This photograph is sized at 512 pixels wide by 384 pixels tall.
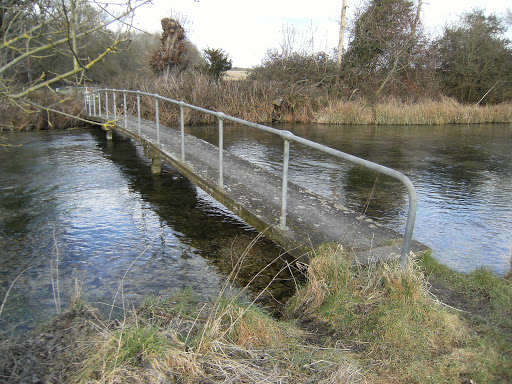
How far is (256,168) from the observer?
671 cm

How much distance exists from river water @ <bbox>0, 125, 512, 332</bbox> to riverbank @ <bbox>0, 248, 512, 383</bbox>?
0.55 meters

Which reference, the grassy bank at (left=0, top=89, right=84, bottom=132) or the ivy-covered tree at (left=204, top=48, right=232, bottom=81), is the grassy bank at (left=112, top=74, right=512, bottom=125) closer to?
the grassy bank at (left=0, top=89, right=84, bottom=132)

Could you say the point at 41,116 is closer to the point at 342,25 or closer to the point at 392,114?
the point at 392,114

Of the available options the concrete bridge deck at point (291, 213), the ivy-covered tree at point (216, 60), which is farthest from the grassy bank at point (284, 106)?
the concrete bridge deck at point (291, 213)

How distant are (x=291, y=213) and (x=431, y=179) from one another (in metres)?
5.33

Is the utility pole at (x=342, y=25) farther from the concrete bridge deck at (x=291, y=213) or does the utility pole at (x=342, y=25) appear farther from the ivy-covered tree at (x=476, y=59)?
the concrete bridge deck at (x=291, y=213)

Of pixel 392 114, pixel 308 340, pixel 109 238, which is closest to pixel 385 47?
pixel 392 114

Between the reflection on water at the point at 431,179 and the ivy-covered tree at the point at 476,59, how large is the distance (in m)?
10.8

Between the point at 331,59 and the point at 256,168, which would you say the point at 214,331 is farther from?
the point at 331,59

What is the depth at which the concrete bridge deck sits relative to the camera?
149 inches

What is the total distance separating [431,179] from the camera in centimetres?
883

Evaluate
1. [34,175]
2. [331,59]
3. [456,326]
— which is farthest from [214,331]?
[331,59]

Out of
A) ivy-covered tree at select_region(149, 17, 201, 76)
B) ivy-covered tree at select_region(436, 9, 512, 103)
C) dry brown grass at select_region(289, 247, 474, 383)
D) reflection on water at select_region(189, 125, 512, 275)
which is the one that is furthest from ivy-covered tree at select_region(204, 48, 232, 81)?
dry brown grass at select_region(289, 247, 474, 383)

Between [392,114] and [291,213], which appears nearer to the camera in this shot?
[291,213]
